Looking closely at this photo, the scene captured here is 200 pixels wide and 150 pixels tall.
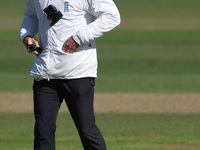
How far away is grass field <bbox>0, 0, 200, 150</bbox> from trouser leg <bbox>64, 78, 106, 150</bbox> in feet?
8.55

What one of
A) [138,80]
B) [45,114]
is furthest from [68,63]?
[138,80]

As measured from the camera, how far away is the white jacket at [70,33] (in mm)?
6047

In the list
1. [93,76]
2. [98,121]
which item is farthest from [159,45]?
[93,76]

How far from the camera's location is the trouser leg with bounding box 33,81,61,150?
6.06m

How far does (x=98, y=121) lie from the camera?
11539mm

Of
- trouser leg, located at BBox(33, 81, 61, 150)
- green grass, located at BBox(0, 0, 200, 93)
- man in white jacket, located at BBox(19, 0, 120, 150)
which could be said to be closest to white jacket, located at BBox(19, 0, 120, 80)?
man in white jacket, located at BBox(19, 0, 120, 150)

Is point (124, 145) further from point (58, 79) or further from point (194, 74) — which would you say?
point (194, 74)

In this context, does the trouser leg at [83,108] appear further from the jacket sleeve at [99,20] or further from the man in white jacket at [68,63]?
the jacket sleeve at [99,20]

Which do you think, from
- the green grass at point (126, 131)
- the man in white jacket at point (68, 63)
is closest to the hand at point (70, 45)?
the man in white jacket at point (68, 63)

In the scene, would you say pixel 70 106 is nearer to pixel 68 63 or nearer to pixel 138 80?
pixel 68 63

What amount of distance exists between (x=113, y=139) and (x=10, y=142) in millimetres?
1425

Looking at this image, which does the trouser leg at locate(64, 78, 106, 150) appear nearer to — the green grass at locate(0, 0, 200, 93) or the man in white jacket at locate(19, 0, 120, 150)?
the man in white jacket at locate(19, 0, 120, 150)

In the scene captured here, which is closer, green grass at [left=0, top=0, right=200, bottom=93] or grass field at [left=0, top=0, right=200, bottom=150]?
grass field at [left=0, top=0, right=200, bottom=150]

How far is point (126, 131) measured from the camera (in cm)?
1038
